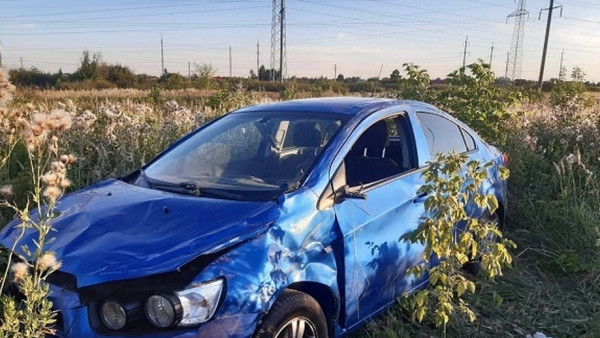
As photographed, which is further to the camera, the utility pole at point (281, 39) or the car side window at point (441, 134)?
the utility pole at point (281, 39)

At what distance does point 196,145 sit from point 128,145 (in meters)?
2.42

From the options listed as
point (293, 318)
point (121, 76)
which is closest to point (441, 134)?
point (293, 318)

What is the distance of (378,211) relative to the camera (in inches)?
131

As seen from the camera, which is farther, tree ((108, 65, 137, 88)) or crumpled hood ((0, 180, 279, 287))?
tree ((108, 65, 137, 88))

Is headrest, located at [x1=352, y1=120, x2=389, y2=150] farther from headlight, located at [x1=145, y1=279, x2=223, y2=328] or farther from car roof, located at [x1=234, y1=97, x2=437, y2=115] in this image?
headlight, located at [x1=145, y1=279, x2=223, y2=328]

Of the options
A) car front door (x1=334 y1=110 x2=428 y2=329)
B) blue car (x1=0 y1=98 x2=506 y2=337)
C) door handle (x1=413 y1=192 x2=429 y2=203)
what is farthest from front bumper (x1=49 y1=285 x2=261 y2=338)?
door handle (x1=413 y1=192 x2=429 y2=203)

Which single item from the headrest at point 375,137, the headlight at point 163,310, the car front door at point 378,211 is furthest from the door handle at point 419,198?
the headlight at point 163,310

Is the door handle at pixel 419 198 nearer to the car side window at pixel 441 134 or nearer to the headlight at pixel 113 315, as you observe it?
the car side window at pixel 441 134

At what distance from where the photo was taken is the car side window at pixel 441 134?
418 cm

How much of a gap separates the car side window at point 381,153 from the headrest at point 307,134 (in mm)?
251

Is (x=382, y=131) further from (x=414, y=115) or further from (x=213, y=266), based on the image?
(x=213, y=266)

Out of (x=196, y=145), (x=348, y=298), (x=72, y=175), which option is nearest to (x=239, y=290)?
(x=348, y=298)

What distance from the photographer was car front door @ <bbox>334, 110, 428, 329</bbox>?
3.10 m

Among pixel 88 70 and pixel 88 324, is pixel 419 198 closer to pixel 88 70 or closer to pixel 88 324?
pixel 88 324
